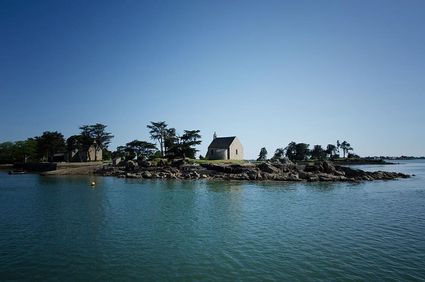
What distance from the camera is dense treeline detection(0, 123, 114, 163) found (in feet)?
374

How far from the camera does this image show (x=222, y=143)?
109312mm

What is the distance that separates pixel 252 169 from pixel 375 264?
6074cm

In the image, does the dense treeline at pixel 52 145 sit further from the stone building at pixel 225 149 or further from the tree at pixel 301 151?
the tree at pixel 301 151

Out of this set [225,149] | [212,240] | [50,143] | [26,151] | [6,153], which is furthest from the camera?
[6,153]

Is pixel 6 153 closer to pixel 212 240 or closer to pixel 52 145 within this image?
pixel 52 145

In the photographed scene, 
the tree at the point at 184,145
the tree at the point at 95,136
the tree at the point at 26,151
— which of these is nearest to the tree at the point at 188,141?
the tree at the point at 184,145

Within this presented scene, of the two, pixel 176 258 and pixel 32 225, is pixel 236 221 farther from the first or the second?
pixel 32 225

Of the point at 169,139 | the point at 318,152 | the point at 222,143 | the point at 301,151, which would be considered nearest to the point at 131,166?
the point at 169,139

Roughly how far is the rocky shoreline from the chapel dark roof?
22.9m

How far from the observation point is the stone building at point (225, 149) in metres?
107

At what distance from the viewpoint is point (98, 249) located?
20.0m

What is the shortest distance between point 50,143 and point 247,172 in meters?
A: 88.0

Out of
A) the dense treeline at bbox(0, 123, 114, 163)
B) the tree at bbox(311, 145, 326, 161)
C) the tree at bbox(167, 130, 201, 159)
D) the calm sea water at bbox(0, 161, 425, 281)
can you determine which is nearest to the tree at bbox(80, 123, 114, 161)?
the dense treeline at bbox(0, 123, 114, 163)

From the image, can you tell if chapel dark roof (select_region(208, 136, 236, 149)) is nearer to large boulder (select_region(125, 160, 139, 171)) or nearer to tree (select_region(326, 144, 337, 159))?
large boulder (select_region(125, 160, 139, 171))
